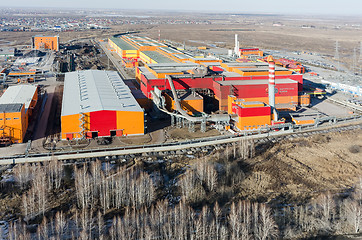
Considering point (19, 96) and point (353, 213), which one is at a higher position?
point (19, 96)

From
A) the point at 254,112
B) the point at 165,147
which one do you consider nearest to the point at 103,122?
the point at 165,147

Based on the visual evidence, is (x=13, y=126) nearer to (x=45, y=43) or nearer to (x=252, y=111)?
(x=252, y=111)

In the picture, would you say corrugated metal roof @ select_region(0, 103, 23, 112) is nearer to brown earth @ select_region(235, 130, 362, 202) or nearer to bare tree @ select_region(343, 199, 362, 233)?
brown earth @ select_region(235, 130, 362, 202)

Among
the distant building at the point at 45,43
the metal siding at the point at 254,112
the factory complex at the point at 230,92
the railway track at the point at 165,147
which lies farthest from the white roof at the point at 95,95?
the distant building at the point at 45,43

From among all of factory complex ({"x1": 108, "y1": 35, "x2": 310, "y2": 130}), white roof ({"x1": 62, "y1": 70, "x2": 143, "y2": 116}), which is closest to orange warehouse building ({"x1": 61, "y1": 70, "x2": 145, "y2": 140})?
white roof ({"x1": 62, "y1": 70, "x2": 143, "y2": 116})

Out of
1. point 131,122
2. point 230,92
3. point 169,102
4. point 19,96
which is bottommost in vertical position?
point 131,122

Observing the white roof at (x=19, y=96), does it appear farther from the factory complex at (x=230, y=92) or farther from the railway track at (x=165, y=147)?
the factory complex at (x=230, y=92)
